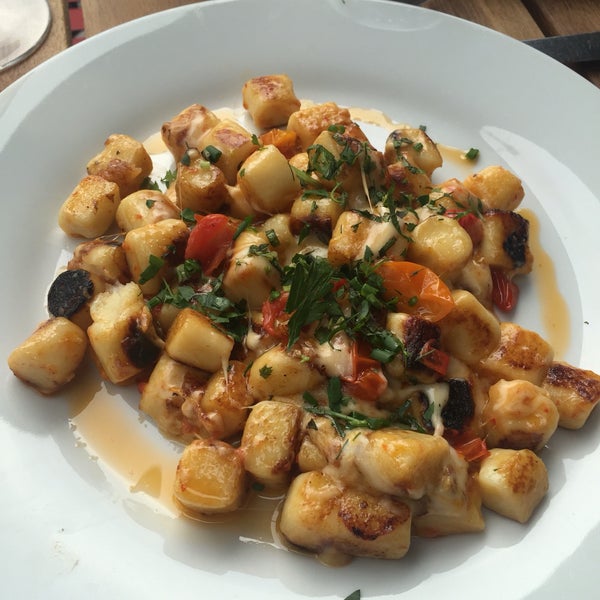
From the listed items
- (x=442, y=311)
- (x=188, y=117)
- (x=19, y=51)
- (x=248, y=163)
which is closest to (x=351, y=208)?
(x=248, y=163)

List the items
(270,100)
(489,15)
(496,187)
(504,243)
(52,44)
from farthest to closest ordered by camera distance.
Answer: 1. (489,15)
2. (52,44)
3. (270,100)
4. (496,187)
5. (504,243)

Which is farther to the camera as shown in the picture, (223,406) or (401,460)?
(223,406)

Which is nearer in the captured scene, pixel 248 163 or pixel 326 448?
pixel 326 448

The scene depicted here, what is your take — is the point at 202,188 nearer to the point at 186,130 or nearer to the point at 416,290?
the point at 186,130

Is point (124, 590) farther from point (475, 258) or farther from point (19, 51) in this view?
point (19, 51)

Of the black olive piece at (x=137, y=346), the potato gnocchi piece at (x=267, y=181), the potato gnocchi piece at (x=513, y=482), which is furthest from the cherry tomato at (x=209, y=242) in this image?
the potato gnocchi piece at (x=513, y=482)

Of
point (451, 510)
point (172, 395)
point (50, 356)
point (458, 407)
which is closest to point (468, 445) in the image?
point (458, 407)
